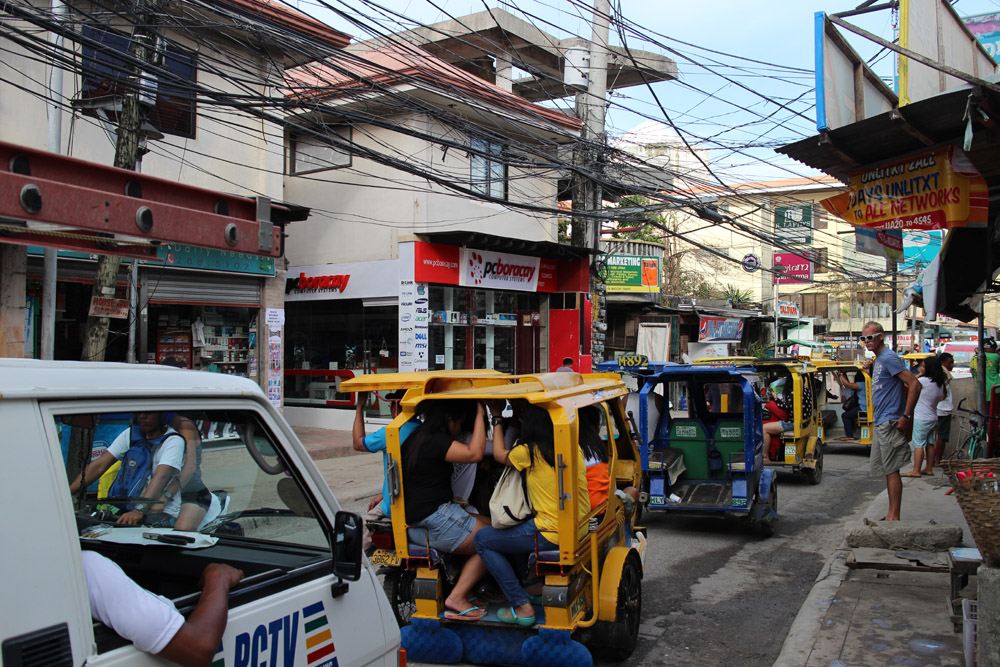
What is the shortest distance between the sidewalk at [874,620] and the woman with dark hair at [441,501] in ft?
Answer: 6.50

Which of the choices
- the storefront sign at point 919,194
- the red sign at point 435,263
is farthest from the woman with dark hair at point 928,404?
the red sign at point 435,263

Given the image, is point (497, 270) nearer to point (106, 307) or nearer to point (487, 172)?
point (487, 172)

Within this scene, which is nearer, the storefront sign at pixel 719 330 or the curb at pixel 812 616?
the curb at pixel 812 616

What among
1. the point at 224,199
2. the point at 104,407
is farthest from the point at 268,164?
the point at 104,407

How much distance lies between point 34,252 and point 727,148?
1043cm

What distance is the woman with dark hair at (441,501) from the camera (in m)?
5.12

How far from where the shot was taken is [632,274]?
24.4 meters

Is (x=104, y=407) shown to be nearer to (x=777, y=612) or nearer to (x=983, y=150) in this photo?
(x=777, y=612)

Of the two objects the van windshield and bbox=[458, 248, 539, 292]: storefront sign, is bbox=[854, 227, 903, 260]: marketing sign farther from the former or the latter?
bbox=[458, 248, 539, 292]: storefront sign

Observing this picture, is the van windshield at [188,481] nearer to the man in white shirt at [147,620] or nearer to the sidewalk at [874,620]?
the man in white shirt at [147,620]

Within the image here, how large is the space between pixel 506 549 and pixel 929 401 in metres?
9.49

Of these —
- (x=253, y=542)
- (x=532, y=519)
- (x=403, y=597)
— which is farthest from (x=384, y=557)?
(x=253, y=542)

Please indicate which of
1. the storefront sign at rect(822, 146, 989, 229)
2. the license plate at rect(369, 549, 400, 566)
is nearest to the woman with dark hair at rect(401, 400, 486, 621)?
the license plate at rect(369, 549, 400, 566)

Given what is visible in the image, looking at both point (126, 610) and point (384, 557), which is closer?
point (126, 610)
